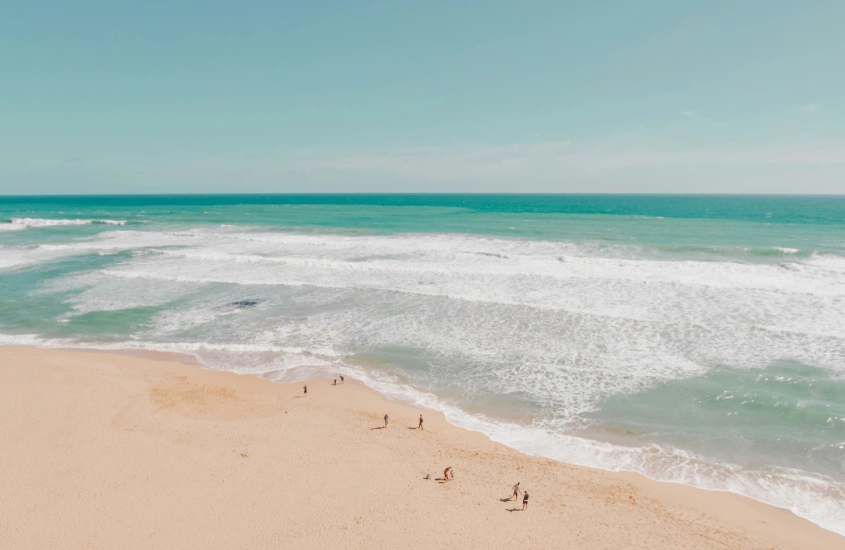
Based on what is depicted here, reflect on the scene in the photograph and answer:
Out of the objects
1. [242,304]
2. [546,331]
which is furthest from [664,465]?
[242,304]

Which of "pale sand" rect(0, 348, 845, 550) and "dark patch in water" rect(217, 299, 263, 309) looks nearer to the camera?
"pale sand" rect(0, 348, 845, 550)

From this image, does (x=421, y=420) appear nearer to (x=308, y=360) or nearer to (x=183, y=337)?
(x=308, y=360)

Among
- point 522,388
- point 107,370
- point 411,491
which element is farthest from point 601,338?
point 107,370

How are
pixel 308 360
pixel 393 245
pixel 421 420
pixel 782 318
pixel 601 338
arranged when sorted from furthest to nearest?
pixel 393 245, pixel 782 318, pixel 601 338, pixel 308 360, pixel 421 420

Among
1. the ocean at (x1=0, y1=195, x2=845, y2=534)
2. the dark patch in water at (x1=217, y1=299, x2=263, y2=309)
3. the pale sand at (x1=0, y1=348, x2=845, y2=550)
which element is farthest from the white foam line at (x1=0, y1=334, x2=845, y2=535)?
the dark patch in water at (x1=217, y1=299, x2=263, y2=309)

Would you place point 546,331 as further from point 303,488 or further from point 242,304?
point 242,304

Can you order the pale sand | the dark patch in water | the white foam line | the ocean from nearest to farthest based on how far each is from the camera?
1. the pale sand
2. the white foam line
3. the ocean
4. the dark patch in water

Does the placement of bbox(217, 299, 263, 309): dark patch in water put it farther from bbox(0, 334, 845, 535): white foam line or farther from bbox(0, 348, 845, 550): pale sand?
bbox(0, 334, 845, 535): white foam line
